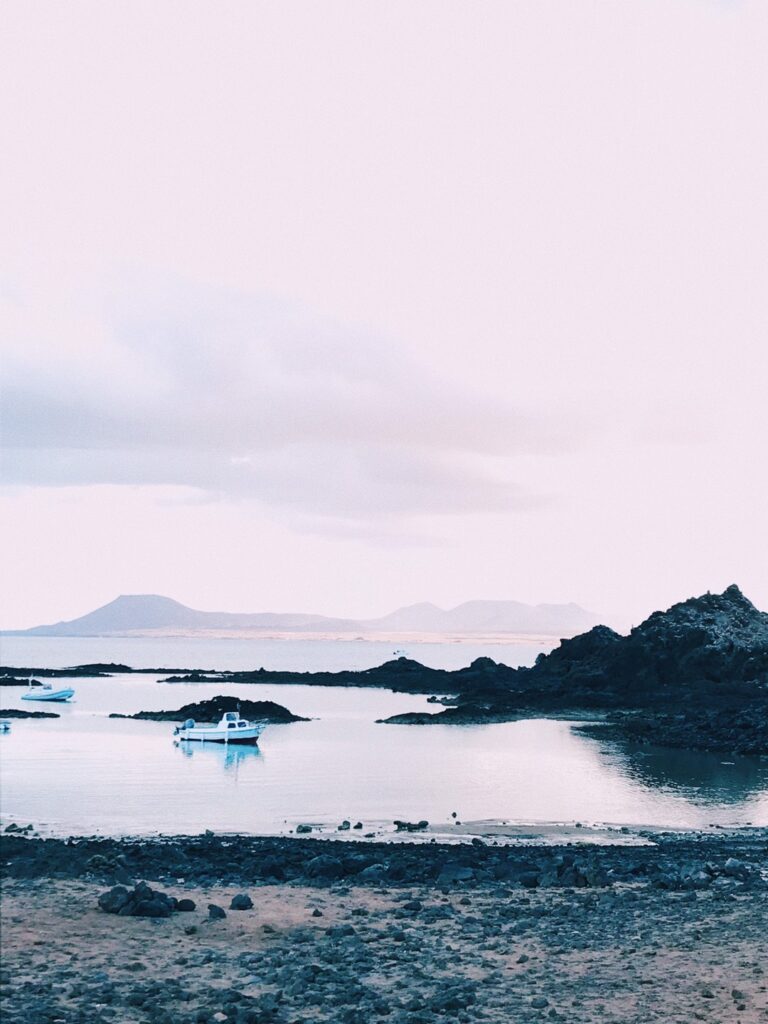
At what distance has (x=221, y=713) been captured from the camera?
75062mm

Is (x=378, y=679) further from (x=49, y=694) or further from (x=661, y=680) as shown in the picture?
(x=49, y=694)

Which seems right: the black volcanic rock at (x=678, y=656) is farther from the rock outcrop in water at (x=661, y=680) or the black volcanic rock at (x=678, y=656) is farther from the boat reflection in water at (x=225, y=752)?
the boat reflection in water at (x=225, y=752)

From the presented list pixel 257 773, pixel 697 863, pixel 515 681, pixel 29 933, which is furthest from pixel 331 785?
pixel 515 681

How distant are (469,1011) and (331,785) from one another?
30687 mm

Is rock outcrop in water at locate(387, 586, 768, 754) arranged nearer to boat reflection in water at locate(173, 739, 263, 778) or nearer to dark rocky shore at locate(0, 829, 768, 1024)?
boat reflection in water at locate(173, 739, 263, 778)

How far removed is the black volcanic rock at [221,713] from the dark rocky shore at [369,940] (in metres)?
51.5

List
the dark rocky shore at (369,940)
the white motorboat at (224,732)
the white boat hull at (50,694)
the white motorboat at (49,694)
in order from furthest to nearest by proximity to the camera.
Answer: the white boat hull at (50,694) → the white motorboat at (49,694) → the white motorboat at (224,732) → the dark rocky shore at (369,940)

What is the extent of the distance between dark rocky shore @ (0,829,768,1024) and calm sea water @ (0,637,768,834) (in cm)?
1078

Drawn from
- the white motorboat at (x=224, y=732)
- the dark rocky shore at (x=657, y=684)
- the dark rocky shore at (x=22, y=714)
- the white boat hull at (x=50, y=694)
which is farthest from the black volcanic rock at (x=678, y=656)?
the dark rocky shore at (x=22, y=714)

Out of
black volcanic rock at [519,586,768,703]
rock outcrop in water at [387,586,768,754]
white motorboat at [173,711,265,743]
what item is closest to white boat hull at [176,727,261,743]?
white motorboat at [173,711,265,743]

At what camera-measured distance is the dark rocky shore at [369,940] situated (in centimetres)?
1233

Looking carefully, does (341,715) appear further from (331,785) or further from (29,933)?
(29,933)

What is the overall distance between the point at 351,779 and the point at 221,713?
32201 mm

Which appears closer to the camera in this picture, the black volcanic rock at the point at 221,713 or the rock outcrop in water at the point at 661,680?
the rock outcrop in water at the point at 661,680
